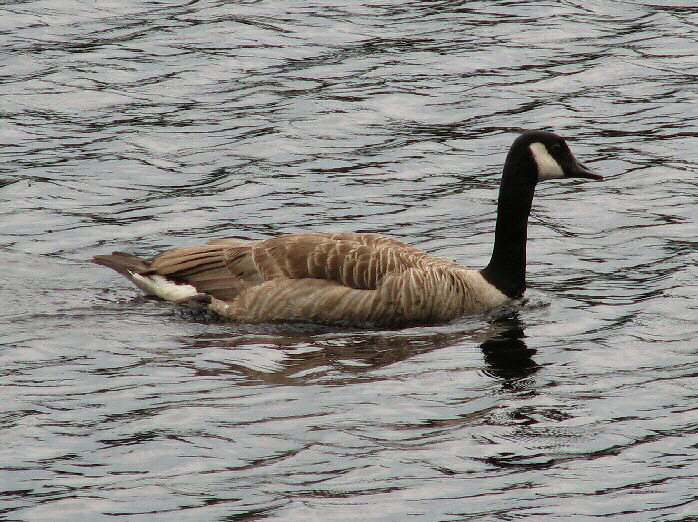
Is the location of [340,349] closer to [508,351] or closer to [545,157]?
[508,351]

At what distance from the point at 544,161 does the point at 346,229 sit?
2.54 metres

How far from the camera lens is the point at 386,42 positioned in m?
22.4

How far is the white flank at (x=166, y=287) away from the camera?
14258 mm

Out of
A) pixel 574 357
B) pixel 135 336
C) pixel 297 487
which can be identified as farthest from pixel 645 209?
pixel 297 487

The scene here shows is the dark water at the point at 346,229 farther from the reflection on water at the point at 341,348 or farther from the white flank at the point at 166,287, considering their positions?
the white flank at the point at 166,287

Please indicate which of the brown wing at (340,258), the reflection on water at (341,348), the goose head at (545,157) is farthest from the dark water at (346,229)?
the goose head at (545,157)

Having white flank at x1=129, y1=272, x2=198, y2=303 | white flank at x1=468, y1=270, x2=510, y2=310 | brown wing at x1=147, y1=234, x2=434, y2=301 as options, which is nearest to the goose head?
white flank at x1=468, y1=270, x2=510, y2=310

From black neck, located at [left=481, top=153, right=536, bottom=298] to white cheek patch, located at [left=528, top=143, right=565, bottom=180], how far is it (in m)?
0.06

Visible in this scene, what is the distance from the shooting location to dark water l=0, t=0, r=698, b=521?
10.0 metres

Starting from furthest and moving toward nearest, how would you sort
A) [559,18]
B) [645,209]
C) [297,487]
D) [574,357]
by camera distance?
[559,18] < [645,209] < [574,357] < [297,487]

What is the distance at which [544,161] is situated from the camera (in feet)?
47.2

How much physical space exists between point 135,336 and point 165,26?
10445 mm

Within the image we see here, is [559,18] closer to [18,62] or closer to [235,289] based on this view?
[18,62]

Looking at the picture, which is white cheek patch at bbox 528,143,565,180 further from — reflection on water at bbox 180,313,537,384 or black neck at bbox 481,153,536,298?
reflection on water at bbox 180,313,537,384
